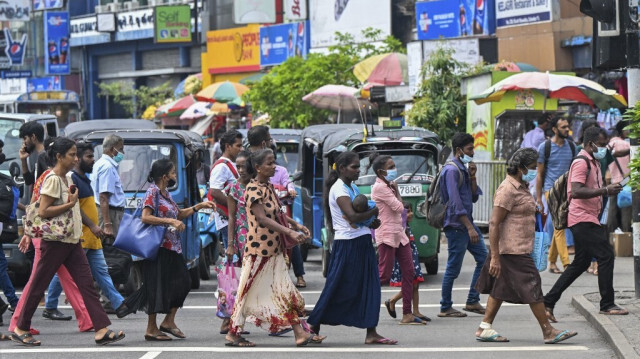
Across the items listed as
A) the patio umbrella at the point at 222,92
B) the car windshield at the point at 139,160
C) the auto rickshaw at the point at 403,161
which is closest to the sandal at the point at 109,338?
the car windshield at the point at 139,160

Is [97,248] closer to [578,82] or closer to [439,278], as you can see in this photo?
[439,278]

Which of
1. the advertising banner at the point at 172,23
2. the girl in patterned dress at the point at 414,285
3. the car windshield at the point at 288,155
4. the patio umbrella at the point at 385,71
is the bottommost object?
the girl in patterned dress at the point at 414,285

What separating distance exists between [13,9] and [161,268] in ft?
133

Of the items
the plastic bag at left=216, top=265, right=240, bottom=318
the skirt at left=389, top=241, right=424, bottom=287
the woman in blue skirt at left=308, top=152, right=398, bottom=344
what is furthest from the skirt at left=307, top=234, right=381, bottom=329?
the skirt at left=389, top=241, right=424, bottom=287

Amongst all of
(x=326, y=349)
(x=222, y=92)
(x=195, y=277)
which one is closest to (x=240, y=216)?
(x=326, y=349)

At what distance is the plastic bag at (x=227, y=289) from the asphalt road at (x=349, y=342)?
0.26m

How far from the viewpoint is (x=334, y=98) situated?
1223 inches

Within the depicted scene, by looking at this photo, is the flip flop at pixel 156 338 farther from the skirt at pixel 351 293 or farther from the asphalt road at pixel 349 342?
the skirt at pixel 351 293

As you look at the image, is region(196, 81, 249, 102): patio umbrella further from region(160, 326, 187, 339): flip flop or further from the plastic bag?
region(160, 326, 187, 339): flip flop

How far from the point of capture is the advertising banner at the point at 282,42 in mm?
46312

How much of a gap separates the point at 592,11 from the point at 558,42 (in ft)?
55.3

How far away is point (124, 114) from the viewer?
223ft

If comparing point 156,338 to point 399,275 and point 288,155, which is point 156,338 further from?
point 288,155

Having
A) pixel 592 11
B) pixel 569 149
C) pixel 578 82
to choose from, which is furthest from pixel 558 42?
pixel 592 11
